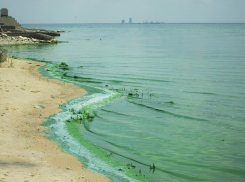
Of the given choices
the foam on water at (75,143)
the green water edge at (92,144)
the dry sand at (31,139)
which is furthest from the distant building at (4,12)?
the foam on water at (75,143)

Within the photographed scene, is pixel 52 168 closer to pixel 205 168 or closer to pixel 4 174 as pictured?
pixel 4 174

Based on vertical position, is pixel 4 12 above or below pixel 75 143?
above

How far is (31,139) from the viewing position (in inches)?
380

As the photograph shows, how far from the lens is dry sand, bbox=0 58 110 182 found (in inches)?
287

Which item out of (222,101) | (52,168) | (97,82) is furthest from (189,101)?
(52,168)

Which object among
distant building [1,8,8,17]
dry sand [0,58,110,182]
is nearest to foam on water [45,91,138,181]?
dry sand [0,58,110,182]

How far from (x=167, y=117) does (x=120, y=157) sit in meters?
4.38

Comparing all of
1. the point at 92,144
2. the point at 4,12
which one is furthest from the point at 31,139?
the point at 4,12

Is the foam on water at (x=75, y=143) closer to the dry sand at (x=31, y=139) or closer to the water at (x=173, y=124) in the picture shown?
the water at (x=173, y=124)

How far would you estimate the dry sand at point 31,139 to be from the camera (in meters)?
7.28

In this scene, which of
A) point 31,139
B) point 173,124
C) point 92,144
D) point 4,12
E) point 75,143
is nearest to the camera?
point 31,139

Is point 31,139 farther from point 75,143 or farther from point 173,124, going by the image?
point 173,124

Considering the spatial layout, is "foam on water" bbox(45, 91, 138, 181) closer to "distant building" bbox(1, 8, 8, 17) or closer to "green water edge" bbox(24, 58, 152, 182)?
"green water edge" bbox(24, 58, 152, 182)

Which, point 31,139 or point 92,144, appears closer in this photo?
point 31,139
